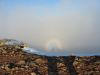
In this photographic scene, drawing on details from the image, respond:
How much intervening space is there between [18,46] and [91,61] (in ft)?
14.0

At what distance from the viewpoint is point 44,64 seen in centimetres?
1229

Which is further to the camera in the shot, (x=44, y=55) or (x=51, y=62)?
(x=44, y=55)

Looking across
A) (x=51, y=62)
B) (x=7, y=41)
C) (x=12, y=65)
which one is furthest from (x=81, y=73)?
(x=7, y=41)

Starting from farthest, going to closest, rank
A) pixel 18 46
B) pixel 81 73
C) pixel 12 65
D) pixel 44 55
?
pixel 18 46, pixel 44 55, pixel 12 65, pixel 81 73

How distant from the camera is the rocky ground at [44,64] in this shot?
11.3 m

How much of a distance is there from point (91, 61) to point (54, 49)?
361 cm

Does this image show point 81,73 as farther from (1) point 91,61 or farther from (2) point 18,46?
(2) point 18,46

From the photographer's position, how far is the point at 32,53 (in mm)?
13914

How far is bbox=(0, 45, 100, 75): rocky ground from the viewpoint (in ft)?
37.0

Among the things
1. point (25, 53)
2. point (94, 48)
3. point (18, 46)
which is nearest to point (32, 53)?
point (25, 53)

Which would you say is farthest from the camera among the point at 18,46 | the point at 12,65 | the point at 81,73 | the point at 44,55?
the point at 18,46

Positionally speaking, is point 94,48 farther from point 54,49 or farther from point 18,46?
point 18,46

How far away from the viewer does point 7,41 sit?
627 inches

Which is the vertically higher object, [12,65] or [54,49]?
[54,49]
